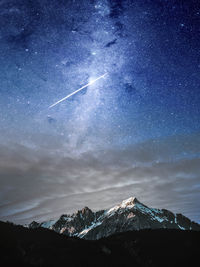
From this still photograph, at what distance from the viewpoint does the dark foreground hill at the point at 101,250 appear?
132 meters

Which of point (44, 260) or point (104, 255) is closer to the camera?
point (44, 260)

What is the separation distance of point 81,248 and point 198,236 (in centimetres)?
10600

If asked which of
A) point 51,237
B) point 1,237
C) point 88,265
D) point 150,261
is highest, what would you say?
point 1,237

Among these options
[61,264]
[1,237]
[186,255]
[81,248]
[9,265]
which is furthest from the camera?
[186,255]

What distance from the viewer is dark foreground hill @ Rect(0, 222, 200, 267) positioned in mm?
132375

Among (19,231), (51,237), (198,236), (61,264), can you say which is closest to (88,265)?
(61,264)

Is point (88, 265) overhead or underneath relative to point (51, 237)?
underneath

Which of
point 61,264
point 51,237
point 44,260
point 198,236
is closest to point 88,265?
point 61,264

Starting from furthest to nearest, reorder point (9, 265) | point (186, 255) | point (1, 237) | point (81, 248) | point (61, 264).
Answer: point (186, 255) → point (81, 248) → point (61, 264) → point (1, 237) → point (9, 265)

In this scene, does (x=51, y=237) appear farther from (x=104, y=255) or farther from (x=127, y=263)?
(x=127, y=263)

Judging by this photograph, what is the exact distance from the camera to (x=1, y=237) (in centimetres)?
8419

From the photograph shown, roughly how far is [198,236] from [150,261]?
160 ft

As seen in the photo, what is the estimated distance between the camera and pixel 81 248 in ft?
497

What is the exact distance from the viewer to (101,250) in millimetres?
162625
